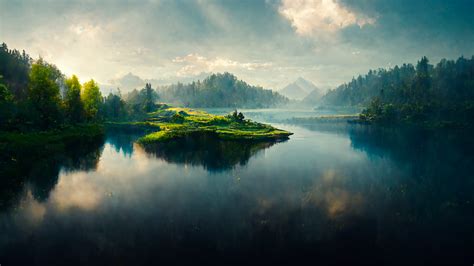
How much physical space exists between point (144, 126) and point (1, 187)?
106662 mm

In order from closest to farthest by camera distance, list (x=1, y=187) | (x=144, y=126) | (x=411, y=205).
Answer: (x=411, y=205) → (x=1, y=187) → (x=144, y=126)

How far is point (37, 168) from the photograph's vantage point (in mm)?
53938

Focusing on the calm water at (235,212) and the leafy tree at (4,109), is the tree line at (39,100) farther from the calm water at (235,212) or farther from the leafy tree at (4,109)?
the calm water at (235,212)

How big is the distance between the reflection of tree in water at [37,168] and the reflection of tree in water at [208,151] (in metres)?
16.6

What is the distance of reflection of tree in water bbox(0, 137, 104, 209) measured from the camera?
40.7 metres

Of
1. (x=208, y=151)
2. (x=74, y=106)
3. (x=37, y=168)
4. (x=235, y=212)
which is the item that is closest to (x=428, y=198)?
(x=235, y=212)

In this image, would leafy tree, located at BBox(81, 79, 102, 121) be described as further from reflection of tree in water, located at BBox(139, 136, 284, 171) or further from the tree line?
reflection of tree in water, located at BBox(139, 136, 284, 171)

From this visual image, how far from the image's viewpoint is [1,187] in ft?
140

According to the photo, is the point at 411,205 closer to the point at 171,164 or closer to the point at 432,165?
the point at 432,165

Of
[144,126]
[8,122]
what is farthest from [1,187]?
[144,126]

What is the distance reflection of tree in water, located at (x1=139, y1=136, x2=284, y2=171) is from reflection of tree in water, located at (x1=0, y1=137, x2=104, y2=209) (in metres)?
16.6

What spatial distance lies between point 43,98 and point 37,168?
52.5 meters

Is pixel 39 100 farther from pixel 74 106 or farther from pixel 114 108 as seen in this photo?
pixel 114 108

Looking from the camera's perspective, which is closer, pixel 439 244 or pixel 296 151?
pixel 439 244
